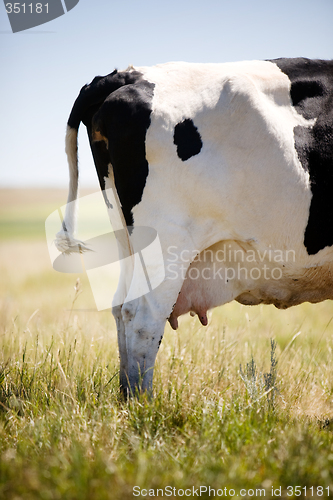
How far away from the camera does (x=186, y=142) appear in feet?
8.28

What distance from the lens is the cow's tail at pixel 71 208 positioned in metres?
2.88

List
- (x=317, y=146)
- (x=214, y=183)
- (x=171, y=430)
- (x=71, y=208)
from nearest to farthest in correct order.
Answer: (x=171, y=430) < (x=214, y=183) < (x=317, y=146) < (x=71, y=208)

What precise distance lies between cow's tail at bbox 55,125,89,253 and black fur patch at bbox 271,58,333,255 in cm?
160

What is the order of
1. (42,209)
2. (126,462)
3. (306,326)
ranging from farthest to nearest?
(42,209), (306,326), (126,462)

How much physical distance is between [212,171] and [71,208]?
113 cm

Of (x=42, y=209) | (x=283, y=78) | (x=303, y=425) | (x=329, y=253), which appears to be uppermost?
(x=283, y=78)

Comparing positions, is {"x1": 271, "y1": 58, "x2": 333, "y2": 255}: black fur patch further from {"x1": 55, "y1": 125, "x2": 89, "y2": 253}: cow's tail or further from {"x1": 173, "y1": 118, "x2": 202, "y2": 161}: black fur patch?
{"x1": 55, "y1": 125, "x2": 89, "y2": 253}: cow's tail

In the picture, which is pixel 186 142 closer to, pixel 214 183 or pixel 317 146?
pixel 214 183

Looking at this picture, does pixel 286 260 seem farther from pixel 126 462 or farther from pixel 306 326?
pixel 306 326

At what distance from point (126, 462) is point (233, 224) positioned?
1541 mm

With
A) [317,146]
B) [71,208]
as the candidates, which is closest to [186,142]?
[317,146]

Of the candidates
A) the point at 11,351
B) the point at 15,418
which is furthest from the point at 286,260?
the point at 11,351

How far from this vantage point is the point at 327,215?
2660 millimetres

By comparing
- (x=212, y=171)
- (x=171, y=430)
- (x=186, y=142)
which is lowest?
(x=171, y=430)
